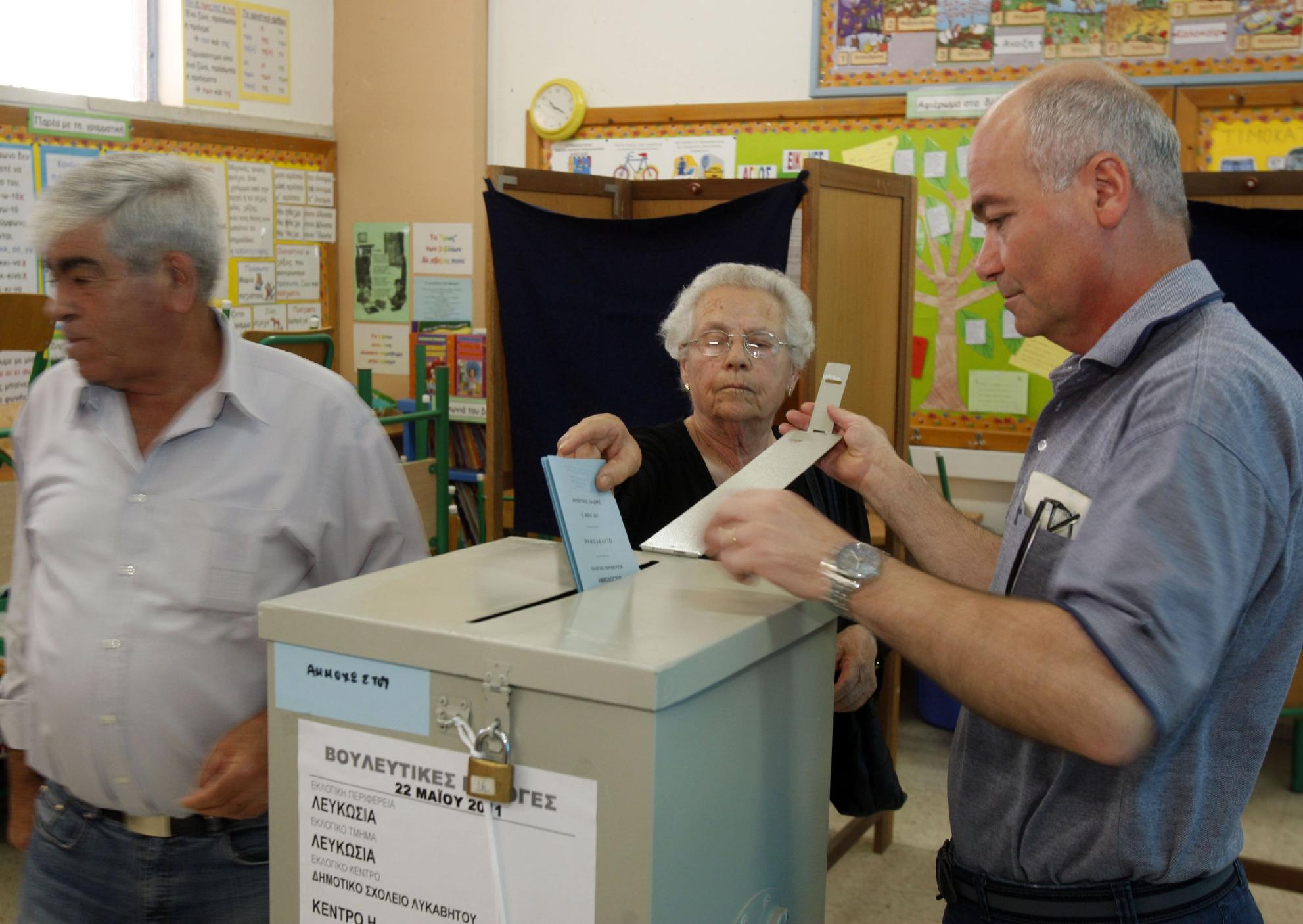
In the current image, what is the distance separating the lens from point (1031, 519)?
1.10 m

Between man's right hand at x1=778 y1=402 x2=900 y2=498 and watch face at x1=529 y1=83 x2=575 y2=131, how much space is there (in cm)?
365

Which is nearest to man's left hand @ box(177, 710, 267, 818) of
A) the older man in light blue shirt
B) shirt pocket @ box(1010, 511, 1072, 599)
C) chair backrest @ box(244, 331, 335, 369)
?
the older man in light blue shirt

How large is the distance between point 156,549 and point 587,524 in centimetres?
59

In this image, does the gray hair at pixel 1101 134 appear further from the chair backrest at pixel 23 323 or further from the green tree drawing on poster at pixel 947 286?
the green tree drawing on poster at pixel 947 286

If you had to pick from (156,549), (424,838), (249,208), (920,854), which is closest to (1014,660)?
(424,838)

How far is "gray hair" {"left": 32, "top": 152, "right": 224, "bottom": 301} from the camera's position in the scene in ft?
4.55

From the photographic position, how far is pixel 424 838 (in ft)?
2.92

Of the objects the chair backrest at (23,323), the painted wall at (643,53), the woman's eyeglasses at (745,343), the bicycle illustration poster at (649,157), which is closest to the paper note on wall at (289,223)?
the painted wall at (643,53)

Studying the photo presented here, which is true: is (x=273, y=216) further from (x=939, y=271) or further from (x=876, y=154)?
(x=939, y=271)

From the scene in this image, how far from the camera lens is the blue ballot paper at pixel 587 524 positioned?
1032 mm

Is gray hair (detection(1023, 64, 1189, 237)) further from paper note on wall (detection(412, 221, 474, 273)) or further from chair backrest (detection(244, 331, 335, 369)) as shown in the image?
paper note on wall (detection(412, 221, 474, 273))

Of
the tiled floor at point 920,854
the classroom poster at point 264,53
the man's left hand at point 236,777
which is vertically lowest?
the tiled floor at point 920,854

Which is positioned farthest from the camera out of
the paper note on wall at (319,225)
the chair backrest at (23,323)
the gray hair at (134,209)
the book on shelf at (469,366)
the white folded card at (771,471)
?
the paper note on wall at (319,225)

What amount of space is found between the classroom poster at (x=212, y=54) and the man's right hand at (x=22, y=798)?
383 cm
